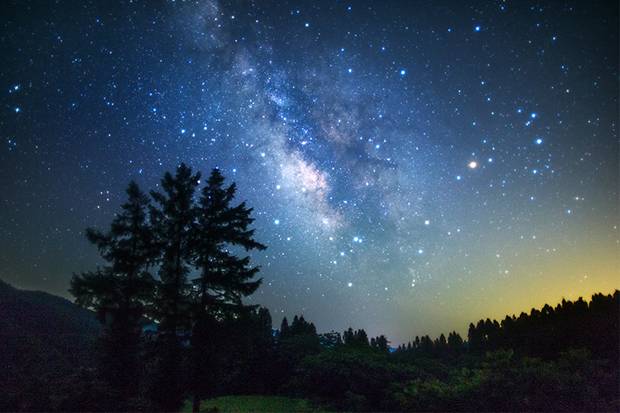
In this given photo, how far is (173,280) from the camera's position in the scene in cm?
1753

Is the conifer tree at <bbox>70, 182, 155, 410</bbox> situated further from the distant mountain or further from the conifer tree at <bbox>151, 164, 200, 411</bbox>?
the distant mountain

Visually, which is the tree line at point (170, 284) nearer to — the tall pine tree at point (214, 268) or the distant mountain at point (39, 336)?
the tall pine tree at point (214, 268)

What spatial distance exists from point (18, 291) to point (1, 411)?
59.5 m

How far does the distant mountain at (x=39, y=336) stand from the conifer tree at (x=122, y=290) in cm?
714

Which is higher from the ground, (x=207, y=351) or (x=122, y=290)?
(x=122, y=290)

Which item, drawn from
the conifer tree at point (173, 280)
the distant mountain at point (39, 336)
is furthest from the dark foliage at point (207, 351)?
the distant mountain at point (39, 336)

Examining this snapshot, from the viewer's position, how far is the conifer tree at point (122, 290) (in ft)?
61.6

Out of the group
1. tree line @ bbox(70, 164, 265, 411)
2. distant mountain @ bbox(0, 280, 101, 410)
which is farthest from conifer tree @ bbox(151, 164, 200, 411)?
distant mountain @ bbox(0, 280, 101, 410)

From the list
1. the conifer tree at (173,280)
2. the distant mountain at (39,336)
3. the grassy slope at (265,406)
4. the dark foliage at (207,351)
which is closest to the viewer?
the dark foliage at (207,351)

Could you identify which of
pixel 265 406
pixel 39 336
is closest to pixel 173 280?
pixel 265 406

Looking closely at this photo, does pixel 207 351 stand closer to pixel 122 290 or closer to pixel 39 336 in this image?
pixel 122 290

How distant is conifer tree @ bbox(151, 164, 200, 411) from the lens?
16.1m

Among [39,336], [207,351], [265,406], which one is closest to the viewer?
[207,351]

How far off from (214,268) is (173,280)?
195 cm
